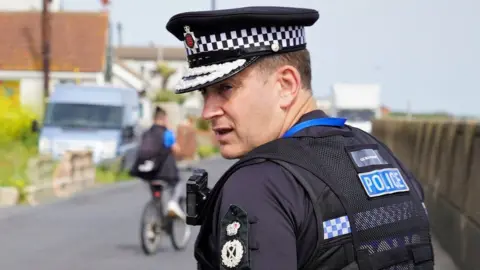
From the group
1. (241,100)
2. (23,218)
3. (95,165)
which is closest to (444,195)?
(23,218)

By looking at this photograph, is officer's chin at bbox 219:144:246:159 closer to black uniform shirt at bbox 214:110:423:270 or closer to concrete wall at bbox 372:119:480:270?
black uniform shirt at bbox 214:110:423:270

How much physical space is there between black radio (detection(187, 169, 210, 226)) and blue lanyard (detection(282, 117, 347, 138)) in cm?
28

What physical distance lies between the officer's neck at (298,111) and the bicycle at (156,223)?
10.1 metres

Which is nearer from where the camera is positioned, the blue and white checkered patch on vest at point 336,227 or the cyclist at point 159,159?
the blue and white checkered patch on vest at point 336,227

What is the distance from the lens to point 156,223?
511 inches

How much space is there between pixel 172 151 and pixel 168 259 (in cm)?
149

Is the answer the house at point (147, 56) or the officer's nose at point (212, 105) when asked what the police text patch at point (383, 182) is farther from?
the house at point (147, 56)

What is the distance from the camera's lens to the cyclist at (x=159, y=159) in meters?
13.1

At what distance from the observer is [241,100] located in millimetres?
2602

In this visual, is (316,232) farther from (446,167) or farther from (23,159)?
(23,159)

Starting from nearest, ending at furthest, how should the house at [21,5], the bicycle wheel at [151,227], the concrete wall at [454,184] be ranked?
the concrete wall at [454,184] < the bicycle wheel at [151,227] < the house at [21,5]

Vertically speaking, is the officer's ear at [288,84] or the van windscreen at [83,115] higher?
the officer's ear at [288,84]

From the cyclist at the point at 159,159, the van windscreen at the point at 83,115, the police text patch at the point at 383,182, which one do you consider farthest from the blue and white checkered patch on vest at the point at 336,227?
the van windscreen at the point at 83,115

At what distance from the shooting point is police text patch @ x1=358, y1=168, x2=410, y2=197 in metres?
2.64
